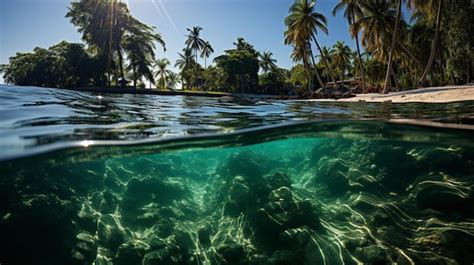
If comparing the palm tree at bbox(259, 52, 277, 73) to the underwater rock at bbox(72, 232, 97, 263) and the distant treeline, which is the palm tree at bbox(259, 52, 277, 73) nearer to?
the distant treeline

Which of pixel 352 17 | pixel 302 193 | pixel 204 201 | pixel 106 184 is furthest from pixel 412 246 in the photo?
pixel 352 17

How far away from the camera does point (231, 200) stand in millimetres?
8344

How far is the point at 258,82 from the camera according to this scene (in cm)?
6297

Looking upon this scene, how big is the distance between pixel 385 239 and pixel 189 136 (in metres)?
5.26

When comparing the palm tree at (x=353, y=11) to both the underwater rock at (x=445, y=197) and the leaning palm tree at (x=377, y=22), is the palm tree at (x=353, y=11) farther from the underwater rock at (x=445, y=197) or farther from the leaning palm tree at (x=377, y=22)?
the underwater rock at (x=445, y=197)

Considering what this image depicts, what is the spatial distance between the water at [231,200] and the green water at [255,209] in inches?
1.3

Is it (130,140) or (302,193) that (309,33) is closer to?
(302,193)

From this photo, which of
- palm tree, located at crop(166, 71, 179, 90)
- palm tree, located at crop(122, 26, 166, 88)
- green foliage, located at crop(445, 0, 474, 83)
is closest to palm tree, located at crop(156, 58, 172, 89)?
palm tree, located at crop(166, 71, 179, 90)

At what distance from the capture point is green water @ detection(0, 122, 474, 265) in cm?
651

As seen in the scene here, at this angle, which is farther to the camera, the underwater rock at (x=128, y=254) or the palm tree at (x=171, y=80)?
the palm tree at (x=171, y=80)

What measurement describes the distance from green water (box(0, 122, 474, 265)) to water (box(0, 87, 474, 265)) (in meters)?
0.03

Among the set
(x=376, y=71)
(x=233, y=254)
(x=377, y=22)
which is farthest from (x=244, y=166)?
(x=376, y=71)

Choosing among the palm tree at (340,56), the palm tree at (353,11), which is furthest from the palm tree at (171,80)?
the palm tree at (353,11)

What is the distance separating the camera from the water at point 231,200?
6465 mm
